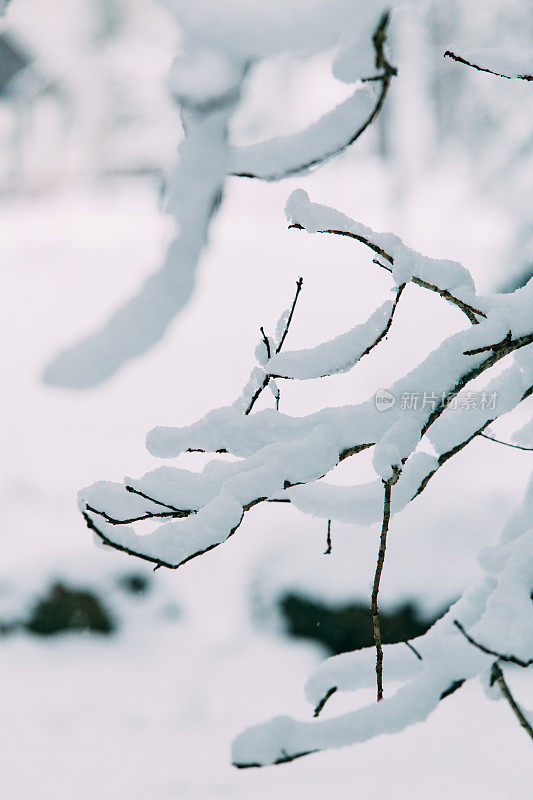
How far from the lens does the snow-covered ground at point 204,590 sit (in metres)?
3.53

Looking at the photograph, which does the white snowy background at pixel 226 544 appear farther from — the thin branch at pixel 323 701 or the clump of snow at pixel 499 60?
the thin branch at pixel 323 701

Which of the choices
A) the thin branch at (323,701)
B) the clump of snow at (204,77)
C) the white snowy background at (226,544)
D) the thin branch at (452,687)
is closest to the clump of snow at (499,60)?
Answer: the white snowy background at (226,544)

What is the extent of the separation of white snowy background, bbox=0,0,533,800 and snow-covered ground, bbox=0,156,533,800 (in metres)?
0.01

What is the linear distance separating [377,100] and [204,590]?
432 centimetres

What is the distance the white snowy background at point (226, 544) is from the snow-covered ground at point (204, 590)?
13 mm

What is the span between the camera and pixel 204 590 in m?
4.83

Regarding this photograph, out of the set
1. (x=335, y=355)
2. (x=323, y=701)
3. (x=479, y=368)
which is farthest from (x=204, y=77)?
(x=323, y=701)

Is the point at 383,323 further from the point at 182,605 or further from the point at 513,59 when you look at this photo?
the point at 182,605

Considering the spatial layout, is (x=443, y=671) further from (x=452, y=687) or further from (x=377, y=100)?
(x=377, y=100)

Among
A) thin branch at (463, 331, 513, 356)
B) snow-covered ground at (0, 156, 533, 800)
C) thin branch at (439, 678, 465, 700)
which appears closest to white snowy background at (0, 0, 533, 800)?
snow-covered ground at (0, 156, 533, 800)

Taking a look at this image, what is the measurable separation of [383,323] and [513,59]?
0.59 metres

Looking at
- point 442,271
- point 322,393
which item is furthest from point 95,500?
point 322,393

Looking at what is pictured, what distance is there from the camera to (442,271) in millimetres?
1372

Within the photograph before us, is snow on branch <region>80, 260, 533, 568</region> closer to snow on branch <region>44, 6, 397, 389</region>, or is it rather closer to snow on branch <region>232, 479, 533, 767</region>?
snow on branch <region>232, 479, 533, 767</region>
